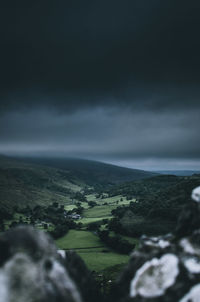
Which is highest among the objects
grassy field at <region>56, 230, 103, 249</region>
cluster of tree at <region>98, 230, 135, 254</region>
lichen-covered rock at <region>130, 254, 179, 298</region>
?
lichen-covered rock at <region>130, 254, 179, 298</region>

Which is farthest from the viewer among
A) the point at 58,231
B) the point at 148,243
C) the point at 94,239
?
the point at 58,231

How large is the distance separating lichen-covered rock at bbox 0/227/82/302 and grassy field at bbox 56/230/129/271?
72342 millimetres

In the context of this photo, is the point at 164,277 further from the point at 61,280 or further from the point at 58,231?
the point at 58,231

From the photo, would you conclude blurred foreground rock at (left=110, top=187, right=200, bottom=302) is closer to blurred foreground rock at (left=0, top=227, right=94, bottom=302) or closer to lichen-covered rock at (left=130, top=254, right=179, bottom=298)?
lichen-covered rock at (left=130, top=254, right=179, bottom=298)

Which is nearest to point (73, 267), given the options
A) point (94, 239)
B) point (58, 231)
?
point (94, 239)

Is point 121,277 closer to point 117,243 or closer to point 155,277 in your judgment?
point 155,277

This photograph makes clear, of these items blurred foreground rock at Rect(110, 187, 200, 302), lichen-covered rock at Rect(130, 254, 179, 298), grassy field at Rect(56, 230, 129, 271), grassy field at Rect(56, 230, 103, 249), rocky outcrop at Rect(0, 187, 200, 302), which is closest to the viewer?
rocky outcrop at Rect(0, 187, 200, 302)

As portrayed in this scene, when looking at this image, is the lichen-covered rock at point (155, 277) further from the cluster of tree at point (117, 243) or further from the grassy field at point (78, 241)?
the grassy field at point (78, 241)

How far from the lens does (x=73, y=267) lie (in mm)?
24047

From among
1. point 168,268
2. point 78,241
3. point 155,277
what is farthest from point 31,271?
point 78,241

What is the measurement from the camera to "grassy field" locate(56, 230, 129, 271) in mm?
93588

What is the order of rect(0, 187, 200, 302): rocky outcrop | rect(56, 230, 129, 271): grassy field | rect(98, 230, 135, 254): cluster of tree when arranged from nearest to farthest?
rect(0, 187, 200, 302): rocky outcrop
rect(56, 230, 129, 271): grassy field
rect(98, 230, 135, 254): cluster of tree

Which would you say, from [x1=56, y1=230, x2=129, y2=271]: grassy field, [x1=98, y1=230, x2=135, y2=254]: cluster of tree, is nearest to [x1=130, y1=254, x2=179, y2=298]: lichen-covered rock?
[x1=56, y1=230, x2=129, y2=271]: grassy field

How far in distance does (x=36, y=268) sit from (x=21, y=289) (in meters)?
1.88
